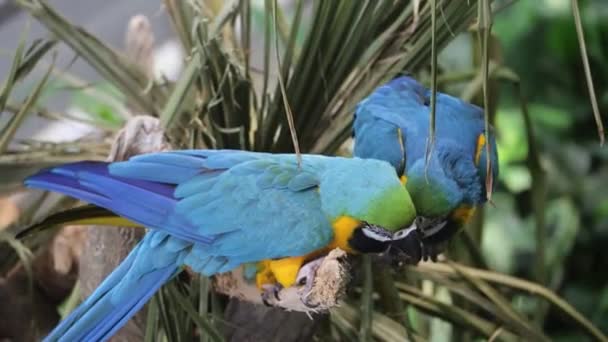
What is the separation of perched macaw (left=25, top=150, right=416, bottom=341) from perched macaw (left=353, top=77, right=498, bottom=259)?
0.08m

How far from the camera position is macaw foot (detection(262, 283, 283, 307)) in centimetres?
A: 61

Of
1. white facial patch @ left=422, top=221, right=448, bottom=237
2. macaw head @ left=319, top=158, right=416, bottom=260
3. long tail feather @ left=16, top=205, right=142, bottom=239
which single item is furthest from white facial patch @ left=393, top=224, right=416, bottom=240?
long tail feather @ left=16, top=205, right=142, bottom=239

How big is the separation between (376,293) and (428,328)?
180 millimetres

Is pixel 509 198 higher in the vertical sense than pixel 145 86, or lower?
lower

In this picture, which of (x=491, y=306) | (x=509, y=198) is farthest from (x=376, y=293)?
(x=509, y=198)

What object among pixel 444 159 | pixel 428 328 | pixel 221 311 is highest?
pixel 444 159

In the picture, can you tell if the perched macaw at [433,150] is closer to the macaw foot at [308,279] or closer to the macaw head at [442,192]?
the macaw head at [442,192]

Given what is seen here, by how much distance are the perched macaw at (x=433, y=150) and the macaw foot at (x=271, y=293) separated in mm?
117

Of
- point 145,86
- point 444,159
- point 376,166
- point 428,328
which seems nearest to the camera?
point 376,166

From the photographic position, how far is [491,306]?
75 cm

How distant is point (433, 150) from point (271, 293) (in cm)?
17

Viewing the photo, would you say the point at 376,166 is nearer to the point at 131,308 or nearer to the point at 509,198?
the point at 131,308

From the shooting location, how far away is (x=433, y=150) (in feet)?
2.06

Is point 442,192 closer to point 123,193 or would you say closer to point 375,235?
point 375,235
